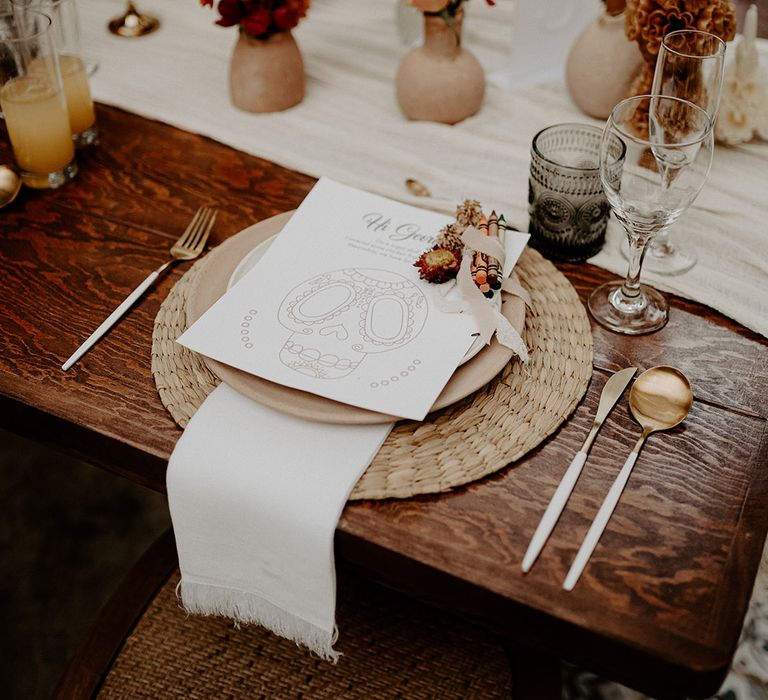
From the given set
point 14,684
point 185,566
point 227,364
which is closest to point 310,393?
point 227,364

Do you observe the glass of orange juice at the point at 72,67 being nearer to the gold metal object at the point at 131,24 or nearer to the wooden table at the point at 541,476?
the wooden table at the point at 541,476

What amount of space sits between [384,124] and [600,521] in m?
0.75

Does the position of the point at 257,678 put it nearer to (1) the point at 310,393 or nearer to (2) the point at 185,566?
(2) the point at 185,566

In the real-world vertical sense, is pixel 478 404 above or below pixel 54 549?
above

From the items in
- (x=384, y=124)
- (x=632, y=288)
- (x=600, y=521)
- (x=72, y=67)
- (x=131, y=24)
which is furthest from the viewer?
(x=131, y=24)

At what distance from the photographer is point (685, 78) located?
0.91 m

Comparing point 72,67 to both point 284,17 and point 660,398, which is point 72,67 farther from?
point 660,398

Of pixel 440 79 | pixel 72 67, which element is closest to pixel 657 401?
pixel 440 79

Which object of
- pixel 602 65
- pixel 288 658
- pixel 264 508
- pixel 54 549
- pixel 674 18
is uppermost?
pixel 674 18

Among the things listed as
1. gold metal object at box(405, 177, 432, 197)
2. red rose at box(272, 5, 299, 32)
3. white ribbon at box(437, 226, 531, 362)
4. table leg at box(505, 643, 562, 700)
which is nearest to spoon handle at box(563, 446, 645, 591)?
white ribbon at box(437, 226, 531, 362)

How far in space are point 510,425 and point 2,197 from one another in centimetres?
71

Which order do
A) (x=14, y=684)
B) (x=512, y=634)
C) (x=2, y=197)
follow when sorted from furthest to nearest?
(x=14, y=684)
(x=2, y=197)
(x=512, y=634)

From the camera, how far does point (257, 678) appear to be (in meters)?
0.82

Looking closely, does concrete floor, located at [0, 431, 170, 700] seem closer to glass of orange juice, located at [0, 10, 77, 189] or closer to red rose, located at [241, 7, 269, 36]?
glass of orange juice, located at [0, 10, 77, 189]
